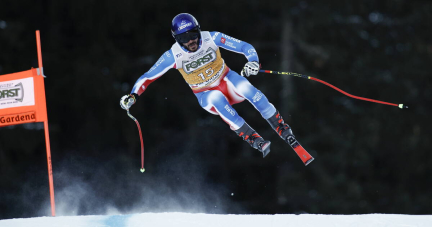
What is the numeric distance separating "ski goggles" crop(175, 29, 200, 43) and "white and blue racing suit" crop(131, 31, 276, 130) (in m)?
0.13

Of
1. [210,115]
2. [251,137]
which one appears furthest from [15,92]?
[210,115]

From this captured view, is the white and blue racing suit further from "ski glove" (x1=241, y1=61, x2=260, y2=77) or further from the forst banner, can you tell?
the forst banner

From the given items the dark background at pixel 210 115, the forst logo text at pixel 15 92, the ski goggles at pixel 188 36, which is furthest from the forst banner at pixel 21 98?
the dark background at pixel 210 115

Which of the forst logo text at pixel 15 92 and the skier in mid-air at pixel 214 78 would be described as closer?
the skier in mid-air at pixel 214 78

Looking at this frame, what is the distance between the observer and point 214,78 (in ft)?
15.1

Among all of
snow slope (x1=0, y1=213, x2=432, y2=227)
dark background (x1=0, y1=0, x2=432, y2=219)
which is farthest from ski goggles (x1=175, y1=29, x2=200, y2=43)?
dark background (x1=0, y1=0, x2=432, y2=219)

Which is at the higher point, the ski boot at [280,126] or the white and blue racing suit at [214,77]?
the white and blue racing suit at [214,77]

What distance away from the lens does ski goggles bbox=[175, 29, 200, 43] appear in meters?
4.38

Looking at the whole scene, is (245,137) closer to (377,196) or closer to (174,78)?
(174,78)

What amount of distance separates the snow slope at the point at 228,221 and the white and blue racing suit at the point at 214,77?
40.4 inches

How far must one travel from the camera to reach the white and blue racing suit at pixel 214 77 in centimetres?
448

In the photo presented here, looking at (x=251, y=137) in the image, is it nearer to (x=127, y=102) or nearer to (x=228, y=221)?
(x=228, y=221)

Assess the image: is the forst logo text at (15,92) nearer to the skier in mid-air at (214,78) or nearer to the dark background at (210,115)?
the skier in mid-air at (214,78)

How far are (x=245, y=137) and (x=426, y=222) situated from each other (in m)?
1.85
